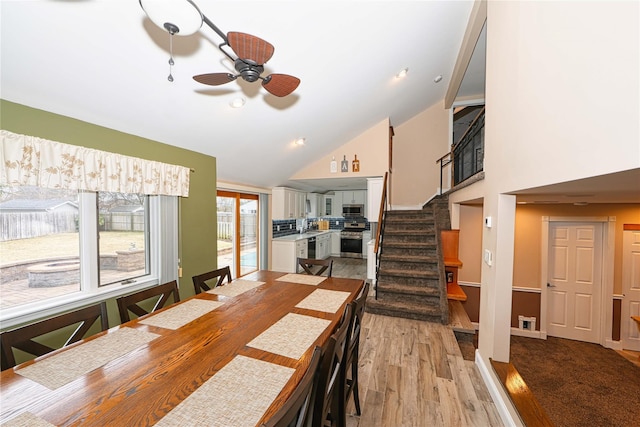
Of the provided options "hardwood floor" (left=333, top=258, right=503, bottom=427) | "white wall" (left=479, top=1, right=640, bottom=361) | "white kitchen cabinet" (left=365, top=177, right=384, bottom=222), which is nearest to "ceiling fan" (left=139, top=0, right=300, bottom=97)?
"white wall" (left=479, top=1, right=640, bottom=361)

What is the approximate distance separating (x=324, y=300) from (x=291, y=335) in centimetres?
61

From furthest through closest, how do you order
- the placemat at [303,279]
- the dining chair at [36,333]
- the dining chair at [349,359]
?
the placemat at [303,279] → the dining chair at [349,359] → the dining chair at [36,333]

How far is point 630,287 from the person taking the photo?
137 inches

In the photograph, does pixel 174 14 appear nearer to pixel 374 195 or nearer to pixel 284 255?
pixel 374 195

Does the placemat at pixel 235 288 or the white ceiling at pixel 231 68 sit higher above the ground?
the white ceiling at pixel 231 68

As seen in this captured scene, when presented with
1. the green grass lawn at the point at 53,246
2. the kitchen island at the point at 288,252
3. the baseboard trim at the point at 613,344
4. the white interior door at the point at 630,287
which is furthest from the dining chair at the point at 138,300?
the white interior door at the point at 630,287

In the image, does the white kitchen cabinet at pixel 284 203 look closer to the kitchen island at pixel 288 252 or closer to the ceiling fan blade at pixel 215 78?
the kitchen island at pixel 288 252

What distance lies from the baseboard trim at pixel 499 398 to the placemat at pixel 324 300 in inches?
55.5

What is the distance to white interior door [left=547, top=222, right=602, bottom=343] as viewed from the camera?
3648 millimetres

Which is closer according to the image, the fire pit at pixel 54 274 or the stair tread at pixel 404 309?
the fire pit at pixel 54 274

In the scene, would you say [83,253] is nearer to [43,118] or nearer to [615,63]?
[43,118]

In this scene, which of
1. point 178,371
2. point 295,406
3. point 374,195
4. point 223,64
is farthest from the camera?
point 374,195

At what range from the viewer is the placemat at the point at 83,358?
110 centimetres

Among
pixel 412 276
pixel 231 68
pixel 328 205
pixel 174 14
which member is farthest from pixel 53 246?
pixel 328 205
